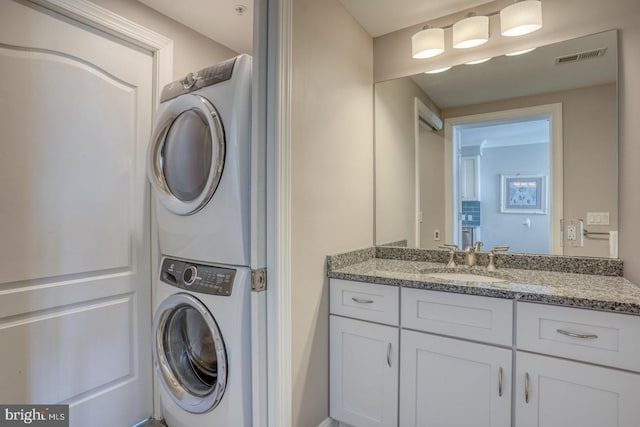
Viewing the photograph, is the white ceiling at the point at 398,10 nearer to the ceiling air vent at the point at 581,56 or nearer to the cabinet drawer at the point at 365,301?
the ceiling air vent at the point at 581,56

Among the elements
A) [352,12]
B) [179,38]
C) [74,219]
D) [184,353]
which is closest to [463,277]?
[184,353]

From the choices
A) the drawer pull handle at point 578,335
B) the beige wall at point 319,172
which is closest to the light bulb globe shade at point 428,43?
the beige wall at point 319,172

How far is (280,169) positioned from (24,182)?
1128 mm

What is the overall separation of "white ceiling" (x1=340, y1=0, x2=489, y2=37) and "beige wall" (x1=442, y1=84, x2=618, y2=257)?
0.72 metres

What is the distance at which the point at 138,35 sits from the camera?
1.75 meters

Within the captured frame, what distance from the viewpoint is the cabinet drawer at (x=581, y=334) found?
105 centimetres

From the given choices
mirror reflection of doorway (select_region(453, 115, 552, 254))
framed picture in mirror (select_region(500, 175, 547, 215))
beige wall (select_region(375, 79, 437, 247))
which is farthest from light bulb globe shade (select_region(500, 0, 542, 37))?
framed picture in mirror (select_region(500, 175, 547, 215))

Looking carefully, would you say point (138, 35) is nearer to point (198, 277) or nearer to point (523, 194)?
point (198, 277)

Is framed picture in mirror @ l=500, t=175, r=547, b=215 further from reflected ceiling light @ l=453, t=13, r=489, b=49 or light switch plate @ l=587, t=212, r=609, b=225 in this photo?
reflected ceiling light @ l=453, t=13, r=489, b=49

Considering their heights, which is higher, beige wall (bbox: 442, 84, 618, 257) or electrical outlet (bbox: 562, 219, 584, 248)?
beige wall (bbox: 442, 84, 618, 257)

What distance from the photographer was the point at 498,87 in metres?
1.79

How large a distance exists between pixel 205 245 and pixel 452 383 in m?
1.20

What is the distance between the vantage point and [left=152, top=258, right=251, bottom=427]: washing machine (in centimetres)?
128

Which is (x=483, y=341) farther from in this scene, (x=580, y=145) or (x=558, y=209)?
(x=580, y=145)
